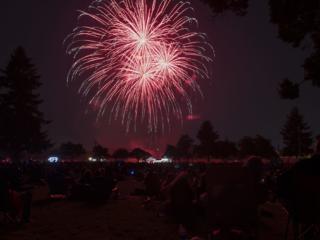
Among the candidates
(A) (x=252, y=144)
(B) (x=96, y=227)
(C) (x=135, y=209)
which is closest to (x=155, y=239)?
(B) (x=96, y=227)

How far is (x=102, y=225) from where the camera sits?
12961mm

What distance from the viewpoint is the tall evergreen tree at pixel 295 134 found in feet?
352


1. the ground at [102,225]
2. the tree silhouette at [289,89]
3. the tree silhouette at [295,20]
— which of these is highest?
the tree silhouette at [295,20]

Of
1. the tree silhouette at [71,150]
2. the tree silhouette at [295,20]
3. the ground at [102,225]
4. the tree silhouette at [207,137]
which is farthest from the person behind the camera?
the tree silhouette at [71,150]

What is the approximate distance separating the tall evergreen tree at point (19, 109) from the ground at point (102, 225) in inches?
1797

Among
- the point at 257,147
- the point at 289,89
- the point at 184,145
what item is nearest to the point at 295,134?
the point at 257,147

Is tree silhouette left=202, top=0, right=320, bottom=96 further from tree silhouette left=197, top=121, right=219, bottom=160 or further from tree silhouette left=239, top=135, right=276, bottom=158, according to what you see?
tree silhouette left=197, top=121, right=219, bottom=160

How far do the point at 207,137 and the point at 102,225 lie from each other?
121m

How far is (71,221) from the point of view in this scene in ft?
45.6

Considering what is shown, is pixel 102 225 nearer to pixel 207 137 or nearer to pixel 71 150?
pixel 207 137

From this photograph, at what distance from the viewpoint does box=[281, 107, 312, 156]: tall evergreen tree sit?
352ft

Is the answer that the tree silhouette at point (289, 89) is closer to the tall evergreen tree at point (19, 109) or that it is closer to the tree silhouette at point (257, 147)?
the tall evergreen tree at point (19, 109)

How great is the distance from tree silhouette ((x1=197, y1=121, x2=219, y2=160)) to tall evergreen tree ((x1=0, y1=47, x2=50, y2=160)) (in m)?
73.7

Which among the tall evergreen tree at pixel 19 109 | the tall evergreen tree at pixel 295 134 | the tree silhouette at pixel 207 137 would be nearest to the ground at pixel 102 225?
the tall evergreen tree at pixel 19 109
